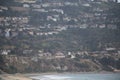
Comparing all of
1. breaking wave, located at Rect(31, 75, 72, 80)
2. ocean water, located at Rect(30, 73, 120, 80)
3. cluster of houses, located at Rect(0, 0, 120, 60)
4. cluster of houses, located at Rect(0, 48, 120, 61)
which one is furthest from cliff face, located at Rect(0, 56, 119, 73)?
breaking wave, located at Rect(31, 75, 72, 80)

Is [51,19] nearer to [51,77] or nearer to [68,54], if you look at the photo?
[68,54]

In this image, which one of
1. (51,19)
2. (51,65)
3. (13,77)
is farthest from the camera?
(51,19)

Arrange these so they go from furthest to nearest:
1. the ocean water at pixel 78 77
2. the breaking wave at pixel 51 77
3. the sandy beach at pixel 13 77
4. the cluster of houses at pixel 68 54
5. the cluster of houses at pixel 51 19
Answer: the cluster of houses at pixel 51 19
the cluster of houses at pixel 68 54
the ocean water at pixel 78 77
the breaking wave at pixel 51 77
the sandy beach at pixel 13 77

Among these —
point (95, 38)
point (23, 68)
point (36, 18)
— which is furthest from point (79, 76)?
point (36, 18)

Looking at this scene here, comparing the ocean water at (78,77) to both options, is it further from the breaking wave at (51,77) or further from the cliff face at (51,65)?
the cliff face at (51,65)

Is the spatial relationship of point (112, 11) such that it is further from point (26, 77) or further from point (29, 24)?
point (26, 77)

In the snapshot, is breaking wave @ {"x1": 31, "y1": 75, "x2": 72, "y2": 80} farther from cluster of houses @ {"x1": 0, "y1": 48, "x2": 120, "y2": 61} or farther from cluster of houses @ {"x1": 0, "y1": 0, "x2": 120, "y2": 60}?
cluster of houses @ {"x1": 0, "y1": 0, "x2": 120, "y2": 60}

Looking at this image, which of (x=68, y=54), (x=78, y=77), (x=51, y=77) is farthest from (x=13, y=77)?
(x=68, y=54)

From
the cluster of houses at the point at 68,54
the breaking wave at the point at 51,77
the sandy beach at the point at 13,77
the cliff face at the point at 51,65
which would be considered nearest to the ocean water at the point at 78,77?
the breaking wave at the point at 51,77
